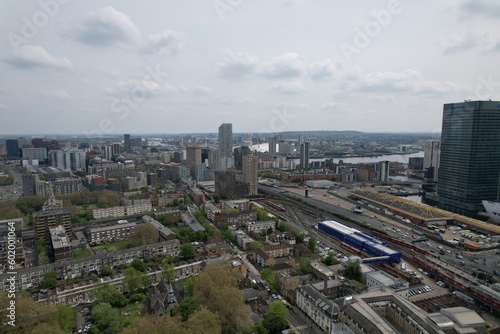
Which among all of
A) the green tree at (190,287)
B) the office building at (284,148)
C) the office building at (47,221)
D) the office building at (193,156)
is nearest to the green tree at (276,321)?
the green tree at (190,287)

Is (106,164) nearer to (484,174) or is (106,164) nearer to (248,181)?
(248,181)

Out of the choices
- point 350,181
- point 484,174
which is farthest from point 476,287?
point 350,181

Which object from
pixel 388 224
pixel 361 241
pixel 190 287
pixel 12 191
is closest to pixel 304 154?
pixel 388 224

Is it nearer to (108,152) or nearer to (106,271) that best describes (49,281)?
(106,271)

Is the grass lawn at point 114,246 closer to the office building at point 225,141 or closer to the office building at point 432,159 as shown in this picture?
the office building at point 225,141

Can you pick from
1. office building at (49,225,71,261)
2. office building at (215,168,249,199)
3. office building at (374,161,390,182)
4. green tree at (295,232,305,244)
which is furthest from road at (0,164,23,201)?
office building at (374,161,390,182)
